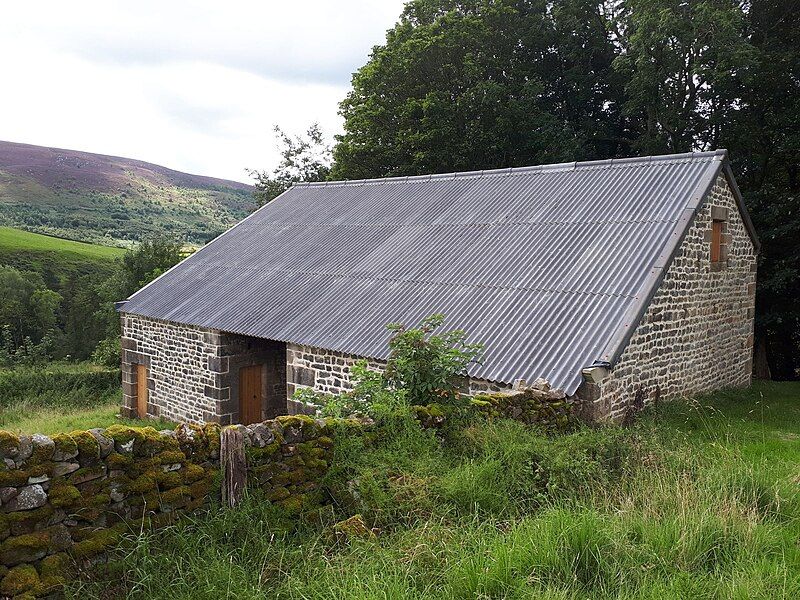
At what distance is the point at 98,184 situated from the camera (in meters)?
77.8

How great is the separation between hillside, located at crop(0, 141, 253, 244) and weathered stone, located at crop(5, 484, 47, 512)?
5750 centimetres

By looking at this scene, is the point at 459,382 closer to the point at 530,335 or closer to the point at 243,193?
the point at 530,335

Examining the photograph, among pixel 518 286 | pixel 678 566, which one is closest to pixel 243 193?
pixel 518 286

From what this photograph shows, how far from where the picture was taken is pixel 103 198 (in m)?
75.1

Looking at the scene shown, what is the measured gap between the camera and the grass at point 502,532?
389 centimetres

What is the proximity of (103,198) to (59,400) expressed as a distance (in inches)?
2488

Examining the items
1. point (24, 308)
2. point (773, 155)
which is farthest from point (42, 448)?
point (24, 308)

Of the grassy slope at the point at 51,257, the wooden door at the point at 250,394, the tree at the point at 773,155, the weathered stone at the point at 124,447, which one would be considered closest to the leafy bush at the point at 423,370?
the weathered stone at the point at 124,447

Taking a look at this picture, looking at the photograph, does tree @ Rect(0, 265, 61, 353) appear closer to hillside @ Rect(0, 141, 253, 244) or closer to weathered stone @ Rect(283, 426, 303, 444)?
hillside @ Rect(0, 141, 253, 244)

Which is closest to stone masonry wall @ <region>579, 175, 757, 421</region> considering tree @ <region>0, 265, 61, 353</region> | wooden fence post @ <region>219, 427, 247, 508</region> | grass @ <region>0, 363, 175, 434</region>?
wooden fence post @ <region>219, 427, 247, 508</region>

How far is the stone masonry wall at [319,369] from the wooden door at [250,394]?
7.91ft

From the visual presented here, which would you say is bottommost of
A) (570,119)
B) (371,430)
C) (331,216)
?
(371,430)

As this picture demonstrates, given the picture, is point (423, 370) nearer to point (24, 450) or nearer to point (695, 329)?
point (24, 450)

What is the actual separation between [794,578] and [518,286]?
6.80m
